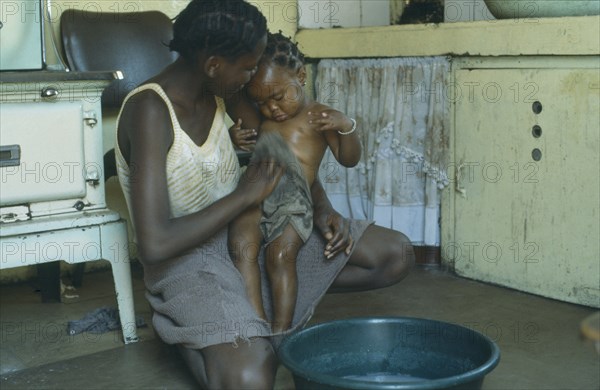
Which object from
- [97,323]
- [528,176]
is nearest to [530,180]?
[528,176]

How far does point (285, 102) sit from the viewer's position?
2.68 meters

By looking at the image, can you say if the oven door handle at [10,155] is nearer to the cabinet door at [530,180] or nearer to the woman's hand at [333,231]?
the woman's hand at [333,231]

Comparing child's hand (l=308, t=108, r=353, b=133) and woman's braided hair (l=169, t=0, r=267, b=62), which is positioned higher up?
woman's braided hair (l=169, t=0, r=267, b=62)

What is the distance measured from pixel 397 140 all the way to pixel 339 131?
45.6 inches

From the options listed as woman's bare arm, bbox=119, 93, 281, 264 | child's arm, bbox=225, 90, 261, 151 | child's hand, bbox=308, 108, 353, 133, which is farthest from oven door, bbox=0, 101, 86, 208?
child's hand, bbox=308, 108, 353, 133

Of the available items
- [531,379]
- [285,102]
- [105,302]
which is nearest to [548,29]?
[285,102]

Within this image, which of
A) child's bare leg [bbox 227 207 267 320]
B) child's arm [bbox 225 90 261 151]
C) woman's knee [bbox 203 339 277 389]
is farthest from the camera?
child's arm [bbox 225 90 261 151]

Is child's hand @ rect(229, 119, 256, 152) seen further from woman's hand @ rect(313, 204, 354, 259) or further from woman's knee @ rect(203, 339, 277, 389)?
woman's knee @ rect(203, 339, 277, 389)

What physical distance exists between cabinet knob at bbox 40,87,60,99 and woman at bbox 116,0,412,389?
0.32 meters

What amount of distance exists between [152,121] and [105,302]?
4.32 feet

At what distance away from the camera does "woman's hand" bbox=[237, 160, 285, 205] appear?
7.84 ft

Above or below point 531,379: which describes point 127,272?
above

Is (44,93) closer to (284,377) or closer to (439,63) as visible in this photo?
(284,377)

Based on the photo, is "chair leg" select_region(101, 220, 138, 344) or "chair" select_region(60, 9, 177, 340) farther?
"chair" select_region(60, 9, 177, 340)
